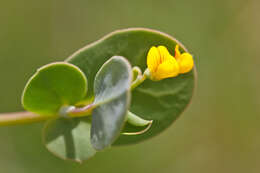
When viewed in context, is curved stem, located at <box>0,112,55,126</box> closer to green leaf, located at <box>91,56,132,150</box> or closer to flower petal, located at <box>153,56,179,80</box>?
green leaf, located at <box>91,56,132,150</box>

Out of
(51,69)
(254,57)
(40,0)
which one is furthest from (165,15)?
(51,69)

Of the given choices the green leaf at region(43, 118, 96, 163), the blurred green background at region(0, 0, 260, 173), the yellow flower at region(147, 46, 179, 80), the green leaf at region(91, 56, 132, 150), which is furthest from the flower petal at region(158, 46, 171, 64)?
the blurred green background at region(0, 0, 260, 173)

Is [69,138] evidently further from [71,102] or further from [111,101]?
[111,101]

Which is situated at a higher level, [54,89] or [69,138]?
[54,89]

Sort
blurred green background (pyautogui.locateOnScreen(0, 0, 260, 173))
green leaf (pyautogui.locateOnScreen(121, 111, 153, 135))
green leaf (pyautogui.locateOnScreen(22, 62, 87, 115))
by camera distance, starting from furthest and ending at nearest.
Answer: blurred green background (pyautogui.locateOnScreen(0, 0, 260, 173)) → green leaf (pyautogui.locateOnScreen(22, 62, 87, 115)) → green leaf (pyautogui.locateOnScreen(121, 111, 153, 135))

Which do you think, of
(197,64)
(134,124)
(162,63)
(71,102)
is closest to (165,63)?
(162,63)

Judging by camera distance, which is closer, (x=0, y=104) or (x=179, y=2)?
(x=0, y=104)

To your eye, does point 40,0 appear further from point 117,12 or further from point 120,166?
point 120,166
